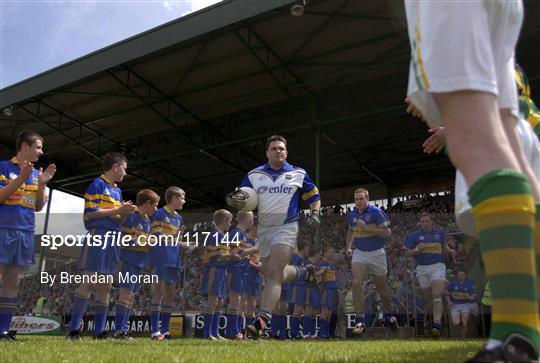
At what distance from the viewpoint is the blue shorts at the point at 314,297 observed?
1131cm

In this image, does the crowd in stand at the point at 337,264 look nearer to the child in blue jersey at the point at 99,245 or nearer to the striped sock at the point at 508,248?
the child in blue jersey at the point at 99,245

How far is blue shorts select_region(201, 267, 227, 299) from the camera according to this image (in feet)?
27.4

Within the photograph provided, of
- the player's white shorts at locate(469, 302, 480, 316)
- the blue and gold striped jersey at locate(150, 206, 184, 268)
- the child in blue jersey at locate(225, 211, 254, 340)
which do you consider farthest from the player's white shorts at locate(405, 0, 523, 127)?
the player's white shorts at locate(469, 302, 480, 316)

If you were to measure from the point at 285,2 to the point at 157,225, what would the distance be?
268 inches

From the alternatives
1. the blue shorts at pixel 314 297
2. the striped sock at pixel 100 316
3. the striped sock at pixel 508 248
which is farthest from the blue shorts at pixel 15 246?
the blue shorts at pixel 314 297

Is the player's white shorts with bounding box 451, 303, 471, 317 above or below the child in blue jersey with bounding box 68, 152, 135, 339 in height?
below

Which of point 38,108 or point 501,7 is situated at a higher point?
point 38,108

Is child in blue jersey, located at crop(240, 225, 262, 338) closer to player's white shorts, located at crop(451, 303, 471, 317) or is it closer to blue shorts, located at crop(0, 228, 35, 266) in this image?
player's white shorts, located at crop(451, 303, 471, 317)

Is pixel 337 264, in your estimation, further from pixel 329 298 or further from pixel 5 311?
pixel 5 311

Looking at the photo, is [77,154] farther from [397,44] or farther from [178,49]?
[397,44]

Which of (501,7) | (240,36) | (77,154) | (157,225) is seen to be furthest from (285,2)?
(77,154)

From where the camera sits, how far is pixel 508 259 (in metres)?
1.46

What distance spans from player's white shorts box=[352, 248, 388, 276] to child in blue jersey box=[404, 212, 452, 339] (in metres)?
1.49

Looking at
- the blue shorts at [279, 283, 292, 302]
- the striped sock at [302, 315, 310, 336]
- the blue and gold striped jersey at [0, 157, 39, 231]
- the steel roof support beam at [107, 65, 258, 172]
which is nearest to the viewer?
the blue and gold striped jersey at [0, 157, 39, 231]
